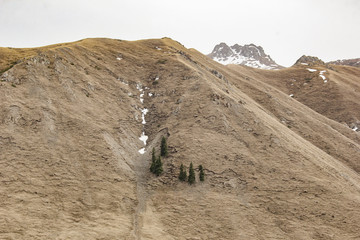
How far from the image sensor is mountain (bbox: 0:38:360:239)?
3303cm

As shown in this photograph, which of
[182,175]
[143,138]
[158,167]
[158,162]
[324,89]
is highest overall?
[324,89]

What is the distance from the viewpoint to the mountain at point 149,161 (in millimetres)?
33031

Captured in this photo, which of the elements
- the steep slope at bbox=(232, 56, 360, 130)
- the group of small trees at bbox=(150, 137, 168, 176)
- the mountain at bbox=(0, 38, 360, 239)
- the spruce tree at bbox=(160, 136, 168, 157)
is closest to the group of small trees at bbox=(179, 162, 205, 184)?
the mountain at bbox=(0, 38, 360, 239)

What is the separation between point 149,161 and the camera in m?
47.0

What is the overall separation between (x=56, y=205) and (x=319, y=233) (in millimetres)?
34841

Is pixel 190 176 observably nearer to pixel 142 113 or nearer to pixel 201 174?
pixel 201 174

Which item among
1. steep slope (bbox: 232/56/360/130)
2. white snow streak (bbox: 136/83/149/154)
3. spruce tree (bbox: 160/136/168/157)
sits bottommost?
spruce tree (bbox: 160/136/168/157)

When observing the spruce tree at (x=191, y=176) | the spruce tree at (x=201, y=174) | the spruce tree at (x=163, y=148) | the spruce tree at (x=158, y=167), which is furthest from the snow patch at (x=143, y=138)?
the spruce tree at (x=201, y=174)

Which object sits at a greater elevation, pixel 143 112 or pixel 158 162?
pixel 143 112

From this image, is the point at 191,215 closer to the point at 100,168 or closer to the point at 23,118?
the point at 100,168

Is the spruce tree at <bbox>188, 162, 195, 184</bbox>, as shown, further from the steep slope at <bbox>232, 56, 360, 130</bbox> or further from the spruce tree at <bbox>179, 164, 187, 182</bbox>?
the steep slope at <bbox>232, 56, 360, 130</bbox>

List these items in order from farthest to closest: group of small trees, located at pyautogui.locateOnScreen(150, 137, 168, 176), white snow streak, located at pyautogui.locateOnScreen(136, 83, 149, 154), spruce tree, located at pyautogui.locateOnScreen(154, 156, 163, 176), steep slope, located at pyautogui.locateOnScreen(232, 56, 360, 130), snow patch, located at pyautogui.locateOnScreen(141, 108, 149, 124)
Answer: steep slope, located at pyautogui.locateOnScreen(232, 56, 360, 130) → snow patch, located at pyautogui.locateOnScreen(141, 108, 149, 124) → white snow streak, located at pyautogui.locateOnScreen(136, 83, 149, 154) → group of small trees, located at pyautogui.locateOnScreen(150, 137, 168, 176) → spruce tree, located at pyautogui.locateOnScreen(154, 156, 163, 176)

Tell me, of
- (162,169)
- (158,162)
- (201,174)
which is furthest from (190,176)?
(158,162)

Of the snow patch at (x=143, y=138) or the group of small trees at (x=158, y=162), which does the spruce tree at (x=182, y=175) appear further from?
the snow patch at (x=143, y=138)
